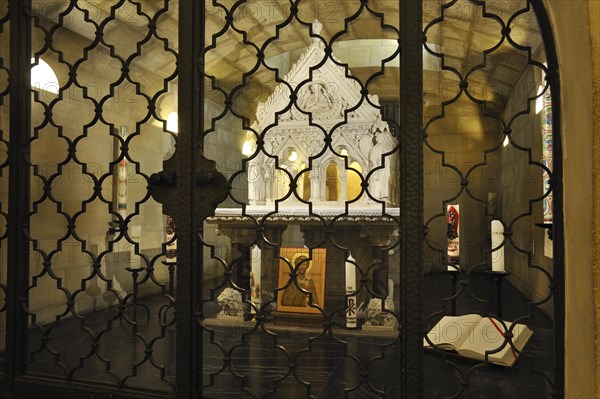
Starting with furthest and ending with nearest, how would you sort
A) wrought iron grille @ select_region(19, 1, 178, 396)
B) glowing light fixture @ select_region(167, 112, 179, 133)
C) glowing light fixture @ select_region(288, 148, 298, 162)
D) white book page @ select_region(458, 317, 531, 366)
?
glowing light fixture @ select_region(167, 112, 179, 133)
glowing light fixture @ select_region(288, 148, 298, 162)
wrought iron grille @ select_region(19, 1, 178, 396)
white book page @ select_region(458, 317, 531, 366)

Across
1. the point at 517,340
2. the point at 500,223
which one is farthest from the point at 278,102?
the point at 517,340

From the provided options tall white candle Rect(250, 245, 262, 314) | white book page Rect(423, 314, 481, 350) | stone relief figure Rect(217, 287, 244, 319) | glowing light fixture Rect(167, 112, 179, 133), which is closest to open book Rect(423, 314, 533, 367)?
white book page Rect(423, 314, 481, 350)

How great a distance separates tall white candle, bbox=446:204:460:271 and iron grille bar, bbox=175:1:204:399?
812 mm

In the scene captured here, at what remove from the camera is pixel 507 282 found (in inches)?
118

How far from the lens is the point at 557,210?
1.14 m

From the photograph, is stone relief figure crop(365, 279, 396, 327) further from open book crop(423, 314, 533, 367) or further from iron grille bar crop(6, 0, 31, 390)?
iron grille bar crop(6, 0, 31, 390)

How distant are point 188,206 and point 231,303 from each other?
130 cm

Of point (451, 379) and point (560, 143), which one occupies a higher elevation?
point (560, 143)

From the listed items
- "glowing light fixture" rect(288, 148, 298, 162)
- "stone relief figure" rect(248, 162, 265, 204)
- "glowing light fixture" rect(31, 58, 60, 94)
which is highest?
"glowing light fixture" rect(31, 58, 60, 94)

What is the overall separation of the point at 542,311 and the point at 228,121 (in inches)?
93.8

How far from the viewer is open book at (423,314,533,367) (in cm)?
179

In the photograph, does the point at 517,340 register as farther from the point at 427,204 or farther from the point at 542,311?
the point at 427,204

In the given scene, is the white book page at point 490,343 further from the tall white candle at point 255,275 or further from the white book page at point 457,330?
the tall white candle at point 255,275

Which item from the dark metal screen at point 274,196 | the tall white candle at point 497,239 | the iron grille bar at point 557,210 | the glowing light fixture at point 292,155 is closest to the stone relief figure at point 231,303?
the dark metal screen at point 274,196
